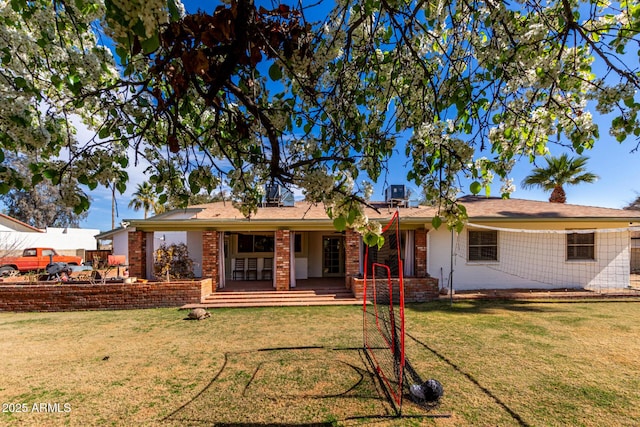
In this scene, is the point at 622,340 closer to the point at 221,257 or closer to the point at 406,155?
the point at 406,155

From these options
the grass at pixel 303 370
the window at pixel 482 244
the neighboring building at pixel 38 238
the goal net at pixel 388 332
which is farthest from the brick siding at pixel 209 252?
the neighboring building at pixel 38 238

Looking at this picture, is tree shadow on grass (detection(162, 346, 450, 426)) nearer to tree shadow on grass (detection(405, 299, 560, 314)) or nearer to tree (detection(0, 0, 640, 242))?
tree (detection(0, 0, 640, 242))

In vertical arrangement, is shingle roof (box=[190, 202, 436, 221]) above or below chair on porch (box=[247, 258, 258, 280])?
above

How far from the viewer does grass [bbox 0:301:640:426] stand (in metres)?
3.42

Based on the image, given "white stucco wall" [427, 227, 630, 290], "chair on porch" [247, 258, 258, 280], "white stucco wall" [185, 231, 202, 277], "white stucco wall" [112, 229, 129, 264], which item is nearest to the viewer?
"white stucco wall" [427, 227, 630, 290]

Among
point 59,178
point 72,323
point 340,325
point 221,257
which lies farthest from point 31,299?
point 59,178

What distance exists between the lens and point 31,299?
28.2 feet

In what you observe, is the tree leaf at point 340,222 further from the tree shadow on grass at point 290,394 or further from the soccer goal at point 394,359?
the tree shadow on grass at point 290,394

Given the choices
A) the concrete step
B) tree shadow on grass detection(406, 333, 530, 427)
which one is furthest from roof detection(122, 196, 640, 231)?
tree shadow on grass detection(406, 333, 530, 427)

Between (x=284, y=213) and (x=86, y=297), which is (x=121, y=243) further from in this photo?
(x=284, y=213)

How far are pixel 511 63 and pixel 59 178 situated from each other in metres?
3.79

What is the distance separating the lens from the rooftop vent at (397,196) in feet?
42.1

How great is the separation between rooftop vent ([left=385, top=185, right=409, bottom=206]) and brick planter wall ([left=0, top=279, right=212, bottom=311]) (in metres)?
8.51

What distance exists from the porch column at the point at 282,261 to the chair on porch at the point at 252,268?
117 inches
